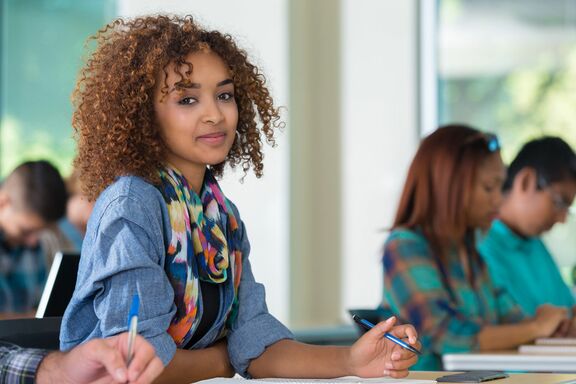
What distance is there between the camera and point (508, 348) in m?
3.53

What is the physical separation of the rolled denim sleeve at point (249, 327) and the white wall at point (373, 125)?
13.6 feet

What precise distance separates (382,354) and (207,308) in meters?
0.33

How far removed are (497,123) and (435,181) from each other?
9.39 feet

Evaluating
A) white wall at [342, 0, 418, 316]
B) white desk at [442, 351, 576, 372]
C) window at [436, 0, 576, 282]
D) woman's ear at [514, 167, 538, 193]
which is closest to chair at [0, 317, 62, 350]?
white desk at [442, 351, 576, 372]

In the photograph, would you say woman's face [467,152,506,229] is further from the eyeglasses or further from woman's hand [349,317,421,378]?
woman's hand [349,317,421,378]

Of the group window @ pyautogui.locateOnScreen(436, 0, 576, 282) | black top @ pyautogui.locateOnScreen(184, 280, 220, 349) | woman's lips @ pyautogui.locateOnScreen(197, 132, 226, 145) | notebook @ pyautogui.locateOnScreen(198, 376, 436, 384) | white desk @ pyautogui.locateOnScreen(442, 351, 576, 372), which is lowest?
white desk @ pyautogui.locateOnScreen(442, 351, 576, 372)

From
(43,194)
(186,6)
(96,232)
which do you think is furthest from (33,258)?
(96,232)

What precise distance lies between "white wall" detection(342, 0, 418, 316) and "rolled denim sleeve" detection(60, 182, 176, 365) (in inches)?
178

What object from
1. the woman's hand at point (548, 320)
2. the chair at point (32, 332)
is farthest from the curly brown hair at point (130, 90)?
the woman's hand at point (548, 320)

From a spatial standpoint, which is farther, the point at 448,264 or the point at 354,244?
the point at 354,244

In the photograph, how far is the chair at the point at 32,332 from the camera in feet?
7.20

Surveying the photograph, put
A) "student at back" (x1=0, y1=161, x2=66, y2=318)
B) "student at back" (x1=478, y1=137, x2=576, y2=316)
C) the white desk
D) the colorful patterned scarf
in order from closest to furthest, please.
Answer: the colorful patterned scarf, the white desk, "student at back" (x1=478, y1=137, x2=576, y2=316), "student at back" (x1=0, y1=161, x2=66, y2=318)

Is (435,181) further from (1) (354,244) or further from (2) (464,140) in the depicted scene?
(1) (354,244)

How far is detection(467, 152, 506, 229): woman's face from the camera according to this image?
12.2 feet
